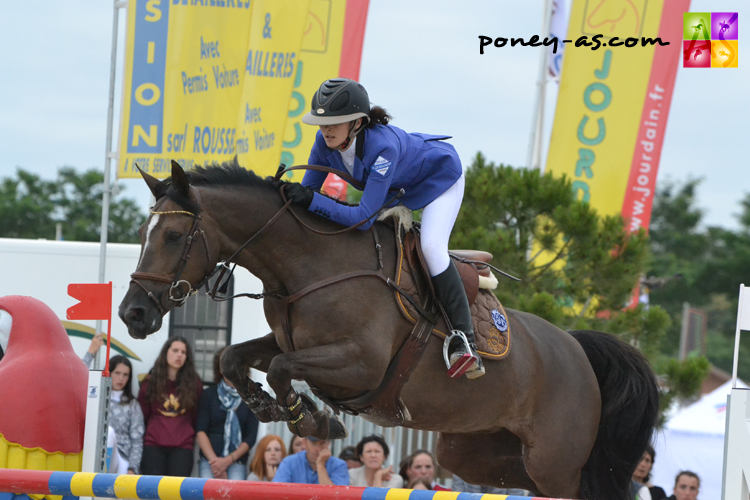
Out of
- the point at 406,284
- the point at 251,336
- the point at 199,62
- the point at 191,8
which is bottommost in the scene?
the point at 251,336

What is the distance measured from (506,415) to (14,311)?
2.60 metres

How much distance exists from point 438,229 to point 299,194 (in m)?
0.70

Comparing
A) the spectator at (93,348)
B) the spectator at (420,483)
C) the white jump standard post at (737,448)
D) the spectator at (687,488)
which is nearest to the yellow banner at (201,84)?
the spectator at (93,348)

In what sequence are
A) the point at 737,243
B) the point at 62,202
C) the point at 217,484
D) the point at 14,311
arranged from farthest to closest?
the point at 737,243, the point at 62,202, the point at 14,311, the point at 217,484

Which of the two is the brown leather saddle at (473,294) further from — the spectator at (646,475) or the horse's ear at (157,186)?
the spectator at (646,475)

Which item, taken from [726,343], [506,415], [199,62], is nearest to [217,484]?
[506,415]

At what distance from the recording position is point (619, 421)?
4.62m

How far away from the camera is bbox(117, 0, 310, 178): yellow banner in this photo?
24.8ft

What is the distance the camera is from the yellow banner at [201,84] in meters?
7.57

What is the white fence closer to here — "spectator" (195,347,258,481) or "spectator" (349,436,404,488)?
"spectator" (195,347,258,481)

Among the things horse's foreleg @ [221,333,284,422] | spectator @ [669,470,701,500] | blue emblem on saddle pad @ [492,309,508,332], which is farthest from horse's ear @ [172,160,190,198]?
spectator @ [669,470,701,500]

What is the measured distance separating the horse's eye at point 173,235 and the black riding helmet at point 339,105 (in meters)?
0.75

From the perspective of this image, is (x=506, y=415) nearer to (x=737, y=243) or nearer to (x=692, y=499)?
(x=692, y=499)

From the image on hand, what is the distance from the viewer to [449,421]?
13.1 feet
